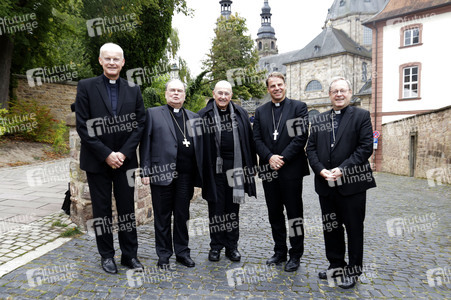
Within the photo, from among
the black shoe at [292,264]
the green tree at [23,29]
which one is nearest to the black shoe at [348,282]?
the black shoe at [292,264]

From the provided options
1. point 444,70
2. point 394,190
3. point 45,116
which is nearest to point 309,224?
point 394,190

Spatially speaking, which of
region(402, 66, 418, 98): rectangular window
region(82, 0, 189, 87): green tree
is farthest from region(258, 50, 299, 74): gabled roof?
region(82, 0, 189, 87): green tree

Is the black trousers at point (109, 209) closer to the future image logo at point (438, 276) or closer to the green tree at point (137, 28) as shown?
the future image logo at point (438, 276)

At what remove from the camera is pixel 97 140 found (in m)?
3.78

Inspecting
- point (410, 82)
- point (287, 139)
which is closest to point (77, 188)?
point (287, 139)

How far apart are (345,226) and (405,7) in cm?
2443

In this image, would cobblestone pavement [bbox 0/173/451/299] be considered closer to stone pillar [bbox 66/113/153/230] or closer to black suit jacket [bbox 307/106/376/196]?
stone pillar [bbox 66/113/153/230]

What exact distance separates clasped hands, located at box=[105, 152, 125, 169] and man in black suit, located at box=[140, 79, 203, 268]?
1.01 feet

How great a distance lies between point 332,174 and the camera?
12.0 ft

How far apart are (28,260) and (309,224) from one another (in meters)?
4.68

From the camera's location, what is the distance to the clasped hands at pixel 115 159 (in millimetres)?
3791

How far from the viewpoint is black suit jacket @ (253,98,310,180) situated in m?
4.04

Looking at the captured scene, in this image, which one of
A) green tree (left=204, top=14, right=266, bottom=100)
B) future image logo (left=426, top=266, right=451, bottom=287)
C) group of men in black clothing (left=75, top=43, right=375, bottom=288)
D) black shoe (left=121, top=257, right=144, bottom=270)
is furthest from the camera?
green tree (left=204, top=14, right=266, bottom=100)

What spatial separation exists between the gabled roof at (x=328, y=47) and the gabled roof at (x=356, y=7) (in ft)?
30.7
